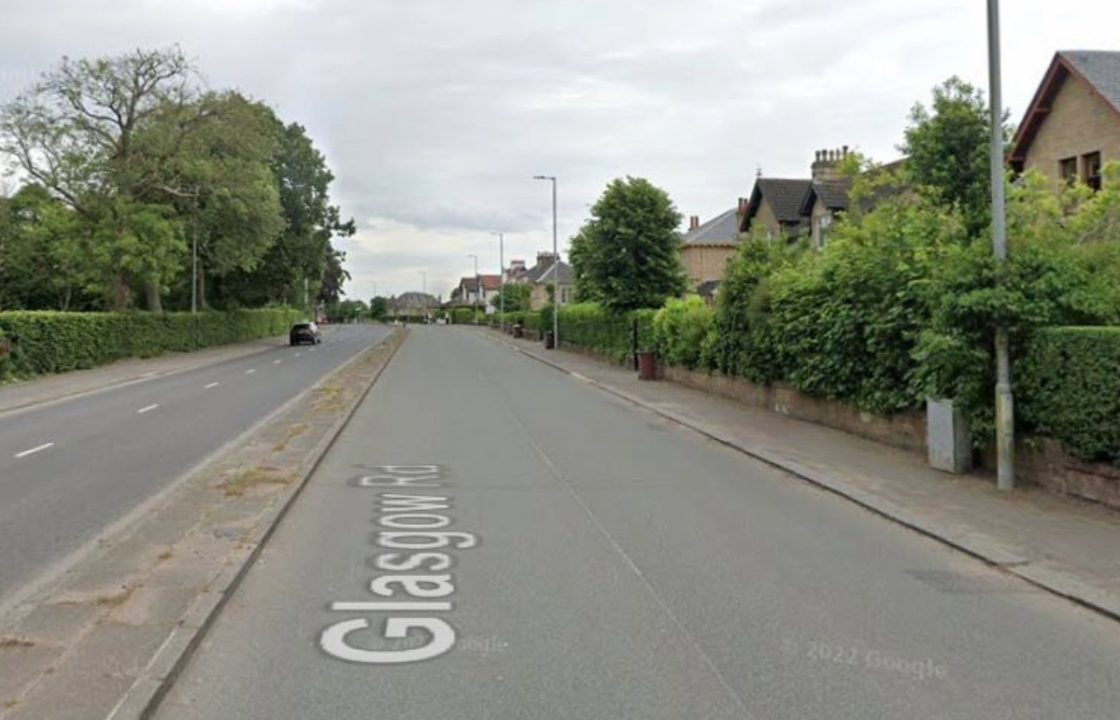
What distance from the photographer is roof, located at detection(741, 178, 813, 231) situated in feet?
164

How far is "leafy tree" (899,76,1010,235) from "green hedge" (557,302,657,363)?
1504 centimetres

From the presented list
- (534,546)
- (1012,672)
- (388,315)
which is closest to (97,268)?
(534,546)

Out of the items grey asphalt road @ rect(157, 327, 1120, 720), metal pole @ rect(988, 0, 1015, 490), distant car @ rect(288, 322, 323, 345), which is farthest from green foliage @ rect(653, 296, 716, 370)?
distant car @ rect(288, 322, 323, 345)

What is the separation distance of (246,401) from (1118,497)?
1855 cm

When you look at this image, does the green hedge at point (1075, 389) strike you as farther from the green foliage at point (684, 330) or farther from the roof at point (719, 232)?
the roof at point (719, 232)

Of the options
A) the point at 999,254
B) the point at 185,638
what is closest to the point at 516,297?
the point at 999,254

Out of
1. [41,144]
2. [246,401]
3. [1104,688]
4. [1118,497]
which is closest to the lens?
[1104,688]

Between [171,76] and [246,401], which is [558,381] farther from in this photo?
[171,76]

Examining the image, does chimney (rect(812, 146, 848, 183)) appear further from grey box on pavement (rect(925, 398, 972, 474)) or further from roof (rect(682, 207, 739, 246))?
grey box on pavement (rect(925, 398, 972, 474))

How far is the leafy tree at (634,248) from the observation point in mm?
35469

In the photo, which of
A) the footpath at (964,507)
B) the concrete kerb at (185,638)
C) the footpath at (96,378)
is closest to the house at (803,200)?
the footpath at (96,378)

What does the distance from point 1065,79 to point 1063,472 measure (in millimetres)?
23647

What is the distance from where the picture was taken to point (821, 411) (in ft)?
55.5

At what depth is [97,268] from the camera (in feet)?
148
